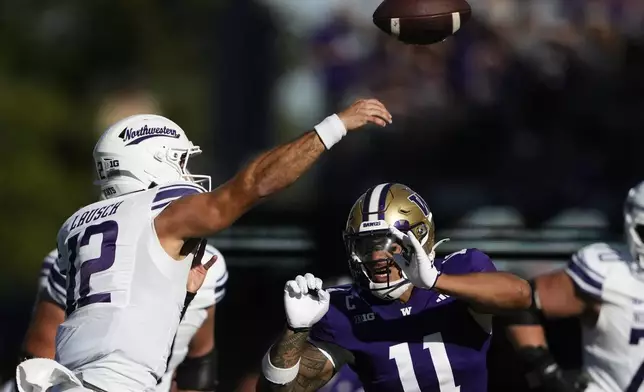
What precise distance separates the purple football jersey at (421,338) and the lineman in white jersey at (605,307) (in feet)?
2.92

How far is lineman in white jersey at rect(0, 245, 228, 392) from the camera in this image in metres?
5.80

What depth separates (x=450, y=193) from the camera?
8.54 m

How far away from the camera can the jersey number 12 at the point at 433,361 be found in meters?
4.93

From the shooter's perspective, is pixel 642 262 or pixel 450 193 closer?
pixel 642 262

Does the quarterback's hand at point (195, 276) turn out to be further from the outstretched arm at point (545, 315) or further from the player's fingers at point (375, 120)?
the outstretched arm at point (545, 315)

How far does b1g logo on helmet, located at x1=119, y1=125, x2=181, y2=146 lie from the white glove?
757 mm

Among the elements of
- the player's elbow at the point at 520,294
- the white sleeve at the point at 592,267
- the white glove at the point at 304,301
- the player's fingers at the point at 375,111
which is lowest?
the white sleeve at the point at 592,267

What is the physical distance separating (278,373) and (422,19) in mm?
1495

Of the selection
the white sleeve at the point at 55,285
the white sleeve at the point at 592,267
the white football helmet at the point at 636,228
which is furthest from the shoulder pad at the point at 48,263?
the white football helmet at the point at 636,228

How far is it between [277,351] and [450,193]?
12.8ft

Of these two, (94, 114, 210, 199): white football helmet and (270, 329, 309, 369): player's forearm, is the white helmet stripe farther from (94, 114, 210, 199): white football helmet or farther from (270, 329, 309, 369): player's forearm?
(94, 114, 210, 199): white football helmet

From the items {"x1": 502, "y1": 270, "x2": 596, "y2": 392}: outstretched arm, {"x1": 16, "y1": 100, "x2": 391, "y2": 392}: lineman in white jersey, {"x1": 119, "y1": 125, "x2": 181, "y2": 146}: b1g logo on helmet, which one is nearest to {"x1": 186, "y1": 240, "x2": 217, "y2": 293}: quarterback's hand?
{"x1": 16, "y1": 100, "x2": 391, "y2": 392}: lineman in white jersey

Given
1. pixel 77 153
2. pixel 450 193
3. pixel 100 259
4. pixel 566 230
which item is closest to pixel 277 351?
pixel 100 259

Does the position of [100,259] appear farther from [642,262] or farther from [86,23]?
[86,23]
